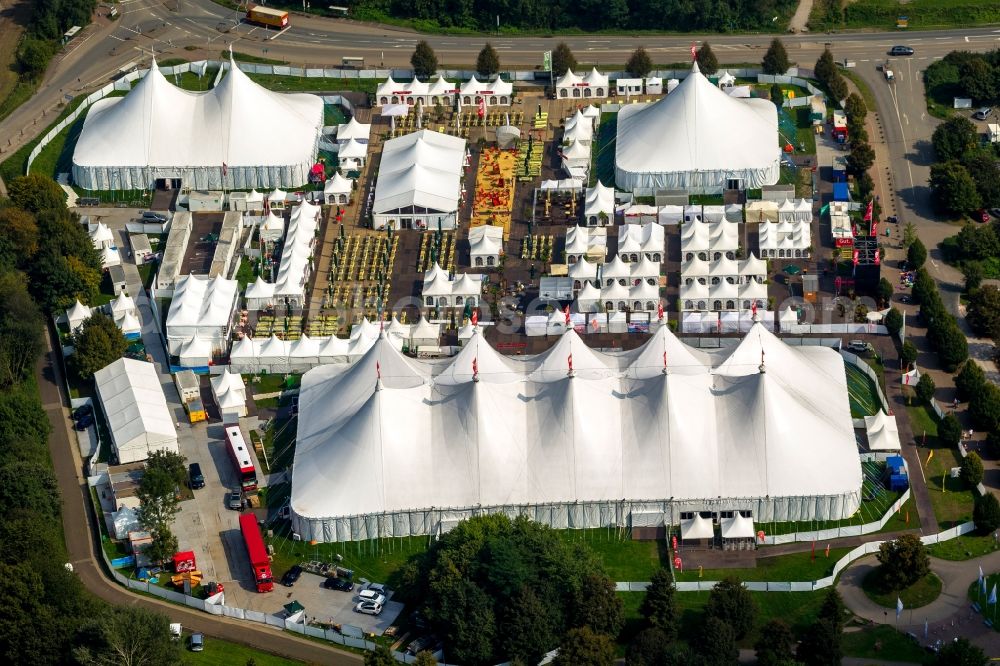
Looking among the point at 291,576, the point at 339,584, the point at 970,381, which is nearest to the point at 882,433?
the point at 970,381

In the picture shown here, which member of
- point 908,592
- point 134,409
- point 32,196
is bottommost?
point 134,409

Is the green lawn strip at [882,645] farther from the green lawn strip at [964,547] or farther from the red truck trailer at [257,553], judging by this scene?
the red truck trailer at [257,553]

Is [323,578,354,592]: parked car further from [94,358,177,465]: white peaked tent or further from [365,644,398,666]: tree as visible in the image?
[94,358,177,465]: white peaked tent

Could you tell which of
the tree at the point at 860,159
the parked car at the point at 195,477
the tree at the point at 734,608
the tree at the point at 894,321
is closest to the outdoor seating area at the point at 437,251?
the parked car at the point at 195,477

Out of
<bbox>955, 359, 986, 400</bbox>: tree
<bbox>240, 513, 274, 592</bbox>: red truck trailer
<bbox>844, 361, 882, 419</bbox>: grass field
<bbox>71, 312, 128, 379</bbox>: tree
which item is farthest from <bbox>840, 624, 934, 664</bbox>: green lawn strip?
<bbox>71, 312, 128, 379</bbox>: tree

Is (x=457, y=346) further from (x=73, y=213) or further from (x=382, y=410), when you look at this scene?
(x=73, y=213)

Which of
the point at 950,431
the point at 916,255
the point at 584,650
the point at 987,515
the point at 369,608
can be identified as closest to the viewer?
the point at 584,650

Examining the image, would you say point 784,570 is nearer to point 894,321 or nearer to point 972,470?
point 972,470
